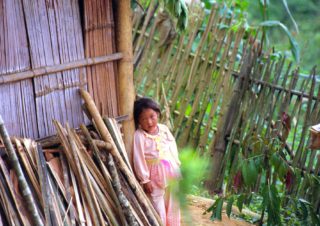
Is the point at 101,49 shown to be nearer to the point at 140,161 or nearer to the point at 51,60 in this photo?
the point at 51,60

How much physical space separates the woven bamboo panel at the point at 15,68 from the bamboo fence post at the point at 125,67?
696mm

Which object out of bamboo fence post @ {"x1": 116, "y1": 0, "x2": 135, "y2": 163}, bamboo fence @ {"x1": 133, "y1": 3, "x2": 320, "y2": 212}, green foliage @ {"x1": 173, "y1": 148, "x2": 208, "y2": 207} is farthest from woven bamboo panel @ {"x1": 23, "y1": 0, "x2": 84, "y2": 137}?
green foliage @ {"x1": 173, "y1": 148, "x2": 208, "y2": 207}

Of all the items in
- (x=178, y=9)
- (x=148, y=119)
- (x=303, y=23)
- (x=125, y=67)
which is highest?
(x=178, y=9)

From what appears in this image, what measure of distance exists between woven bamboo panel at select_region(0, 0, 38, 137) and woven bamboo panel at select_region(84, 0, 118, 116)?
19.4 inches

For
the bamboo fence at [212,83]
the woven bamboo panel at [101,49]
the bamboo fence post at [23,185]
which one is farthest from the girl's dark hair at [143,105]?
the bamboo fence at [212,83]

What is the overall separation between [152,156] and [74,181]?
708 millimetres

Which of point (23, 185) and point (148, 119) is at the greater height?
point (148, 119)

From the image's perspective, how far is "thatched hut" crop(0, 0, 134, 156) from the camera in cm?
342

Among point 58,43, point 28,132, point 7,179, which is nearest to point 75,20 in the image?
point 58,43

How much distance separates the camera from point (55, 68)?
11.9 ft

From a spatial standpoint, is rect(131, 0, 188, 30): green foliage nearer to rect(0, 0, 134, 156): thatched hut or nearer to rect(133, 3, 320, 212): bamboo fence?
rect(0, 0, 134, 156): thatched hut

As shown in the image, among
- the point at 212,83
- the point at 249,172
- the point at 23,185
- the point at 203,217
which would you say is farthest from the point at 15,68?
the point at 212,83

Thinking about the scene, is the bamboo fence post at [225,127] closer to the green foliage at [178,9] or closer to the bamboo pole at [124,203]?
the green foliage at [178,9]

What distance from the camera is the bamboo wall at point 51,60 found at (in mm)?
3412
